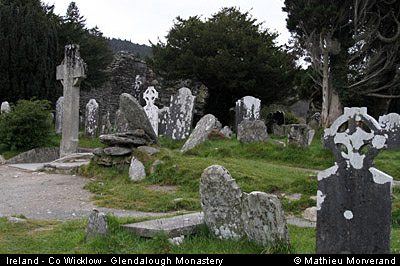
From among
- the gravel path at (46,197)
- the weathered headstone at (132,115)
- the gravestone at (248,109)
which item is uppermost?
the gravestone at (248,109)

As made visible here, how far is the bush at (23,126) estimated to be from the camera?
40.7 feet

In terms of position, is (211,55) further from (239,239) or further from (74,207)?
(239,239)

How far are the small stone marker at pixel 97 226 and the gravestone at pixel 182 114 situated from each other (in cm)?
1019

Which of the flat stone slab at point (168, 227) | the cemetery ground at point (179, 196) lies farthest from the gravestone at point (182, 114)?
the flat stone slab at point (168, 227)

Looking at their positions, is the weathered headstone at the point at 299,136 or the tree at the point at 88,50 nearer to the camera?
the weathered headstone at the point at 299,136

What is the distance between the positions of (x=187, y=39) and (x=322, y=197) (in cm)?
2156

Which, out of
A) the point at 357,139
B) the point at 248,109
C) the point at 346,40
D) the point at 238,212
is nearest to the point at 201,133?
the point at 248,109

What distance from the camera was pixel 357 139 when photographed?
3131 mm

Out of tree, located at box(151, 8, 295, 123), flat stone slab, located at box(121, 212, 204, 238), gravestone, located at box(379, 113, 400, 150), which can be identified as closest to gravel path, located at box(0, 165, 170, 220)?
flat stone slab, located at box(121, 212, 204, 238)

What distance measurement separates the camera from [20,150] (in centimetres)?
1255

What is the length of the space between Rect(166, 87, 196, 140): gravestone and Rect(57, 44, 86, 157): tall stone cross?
12.4 feet
